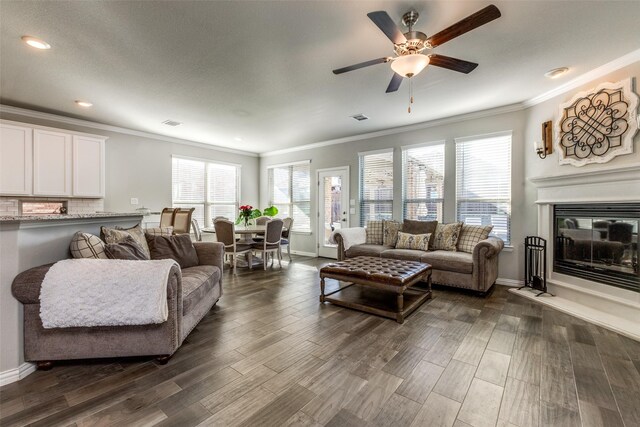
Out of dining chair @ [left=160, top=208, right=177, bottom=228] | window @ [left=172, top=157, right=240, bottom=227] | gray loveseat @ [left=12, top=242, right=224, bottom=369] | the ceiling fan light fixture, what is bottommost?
gray loveseat @ [left=12, top=242, right=224, bottom=369]

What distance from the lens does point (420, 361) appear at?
6.81ft

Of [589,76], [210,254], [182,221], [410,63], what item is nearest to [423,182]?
[589,76]

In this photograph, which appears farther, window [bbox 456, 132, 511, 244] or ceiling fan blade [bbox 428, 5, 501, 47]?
window [bbox 456, 132, 511, 244]

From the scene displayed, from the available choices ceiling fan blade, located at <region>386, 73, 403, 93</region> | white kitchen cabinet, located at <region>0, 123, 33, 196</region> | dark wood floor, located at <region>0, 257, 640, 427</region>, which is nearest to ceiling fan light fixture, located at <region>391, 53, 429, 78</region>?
ceiling fan blade, located at <region>386, 73, 403, 93</region>

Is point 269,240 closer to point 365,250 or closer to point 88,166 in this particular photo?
point 365,250

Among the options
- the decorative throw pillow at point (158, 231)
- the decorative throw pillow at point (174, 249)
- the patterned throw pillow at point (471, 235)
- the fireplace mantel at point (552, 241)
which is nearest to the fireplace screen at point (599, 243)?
the fireplace mantel at point (552, 241)

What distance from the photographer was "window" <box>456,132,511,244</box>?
14.1 feet

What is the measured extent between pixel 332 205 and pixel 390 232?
1.82 metres

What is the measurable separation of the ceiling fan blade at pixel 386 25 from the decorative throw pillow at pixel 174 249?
274 cm

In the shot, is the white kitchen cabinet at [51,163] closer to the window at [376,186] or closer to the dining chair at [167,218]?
the dining chair at [167,218]

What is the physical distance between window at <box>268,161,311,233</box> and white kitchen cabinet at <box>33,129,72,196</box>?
13.5ft

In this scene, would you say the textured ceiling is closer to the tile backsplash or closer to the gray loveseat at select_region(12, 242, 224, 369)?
the tile backsplash

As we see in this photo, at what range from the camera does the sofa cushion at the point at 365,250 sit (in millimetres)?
4516

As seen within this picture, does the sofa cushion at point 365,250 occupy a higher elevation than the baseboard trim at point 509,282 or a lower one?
higher
